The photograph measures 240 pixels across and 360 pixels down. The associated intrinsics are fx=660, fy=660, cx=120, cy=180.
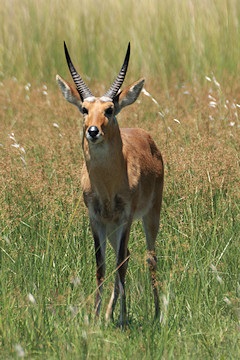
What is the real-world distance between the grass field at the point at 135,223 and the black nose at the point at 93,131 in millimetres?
542

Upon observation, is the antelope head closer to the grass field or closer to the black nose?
the black nose

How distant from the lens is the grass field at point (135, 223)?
368cm

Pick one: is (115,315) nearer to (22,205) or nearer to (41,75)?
(22,205)

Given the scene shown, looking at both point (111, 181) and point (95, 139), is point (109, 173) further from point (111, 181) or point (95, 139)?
point (95, 139)

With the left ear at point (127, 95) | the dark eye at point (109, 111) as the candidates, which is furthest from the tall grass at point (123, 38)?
the dark eye at point (109, 111)

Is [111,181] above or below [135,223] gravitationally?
above

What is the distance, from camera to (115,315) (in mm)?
4793

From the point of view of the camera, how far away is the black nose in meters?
4.12

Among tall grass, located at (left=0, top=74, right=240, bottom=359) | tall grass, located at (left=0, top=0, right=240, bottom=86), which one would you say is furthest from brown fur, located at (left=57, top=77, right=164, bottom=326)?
tall grass, located at (left=0, top=0, right=240, bottom=86)

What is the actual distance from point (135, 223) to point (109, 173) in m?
1.37

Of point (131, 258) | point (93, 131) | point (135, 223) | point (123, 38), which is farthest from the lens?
point (123, 38)

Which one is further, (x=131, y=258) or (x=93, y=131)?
(x=131, y=258)

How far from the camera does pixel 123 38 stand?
1131 cm

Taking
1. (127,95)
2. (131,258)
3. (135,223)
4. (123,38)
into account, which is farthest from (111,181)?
(123,38)
